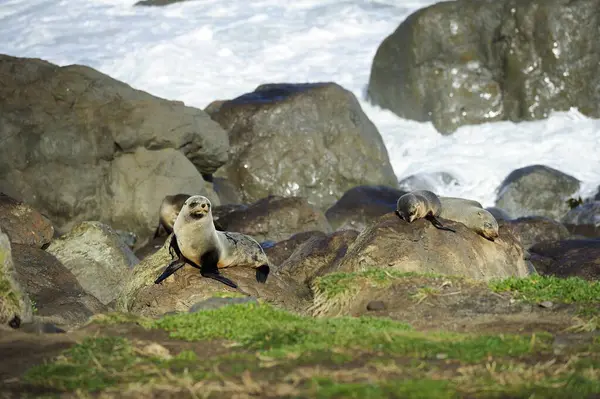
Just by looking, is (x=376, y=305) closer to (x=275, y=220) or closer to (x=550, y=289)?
(x=550, y=289)

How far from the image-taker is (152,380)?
682 centimetres

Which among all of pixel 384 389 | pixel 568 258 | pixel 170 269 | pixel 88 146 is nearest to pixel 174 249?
pixel 170 269

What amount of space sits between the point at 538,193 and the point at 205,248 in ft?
53.6

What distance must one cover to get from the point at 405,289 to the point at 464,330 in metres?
1.37

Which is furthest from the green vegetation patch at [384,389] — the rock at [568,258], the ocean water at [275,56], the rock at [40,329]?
the ocean water at [275,56]

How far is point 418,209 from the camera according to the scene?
511 inches

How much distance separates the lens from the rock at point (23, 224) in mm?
15648

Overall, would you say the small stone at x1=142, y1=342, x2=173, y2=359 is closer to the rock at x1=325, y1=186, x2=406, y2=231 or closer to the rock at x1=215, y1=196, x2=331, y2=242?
the rock at x1=215, y1=196, x2=331, y2=242

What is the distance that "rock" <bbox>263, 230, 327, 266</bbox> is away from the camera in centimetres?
1759

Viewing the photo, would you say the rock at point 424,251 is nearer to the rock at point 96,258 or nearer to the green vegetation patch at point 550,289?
the green vegetation patch at point 550,289

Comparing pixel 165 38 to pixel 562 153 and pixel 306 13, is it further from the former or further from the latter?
pixel 562 153

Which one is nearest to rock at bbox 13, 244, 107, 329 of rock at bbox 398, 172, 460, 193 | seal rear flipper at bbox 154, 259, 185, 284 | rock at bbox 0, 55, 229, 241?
seal rear flipper at bbox 154, 259, 185, 284

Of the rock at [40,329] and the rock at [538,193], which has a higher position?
the rock at [40,329]

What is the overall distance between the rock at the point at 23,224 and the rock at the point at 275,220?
16.5ft
